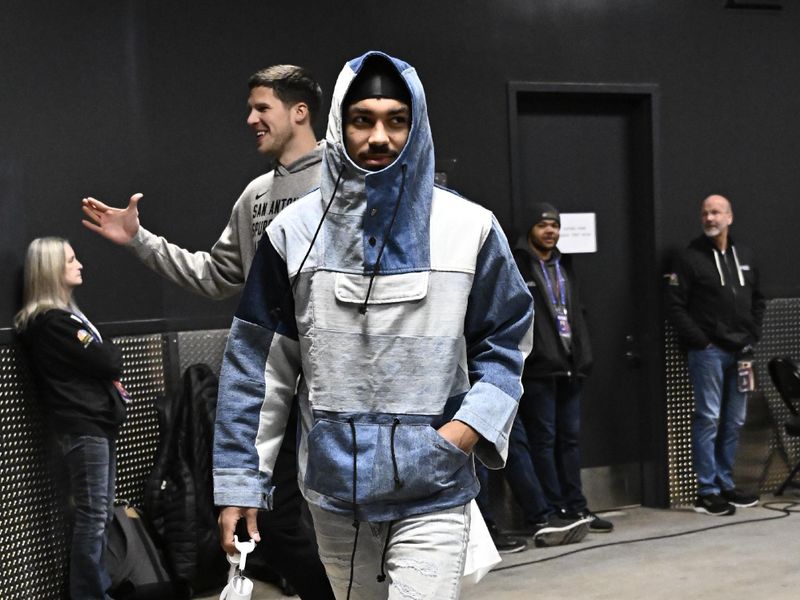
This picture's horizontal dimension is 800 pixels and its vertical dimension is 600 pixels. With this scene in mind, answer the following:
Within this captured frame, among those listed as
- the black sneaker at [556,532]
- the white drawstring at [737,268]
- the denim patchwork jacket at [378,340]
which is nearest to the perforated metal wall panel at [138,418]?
the black sneaker at [556,532]

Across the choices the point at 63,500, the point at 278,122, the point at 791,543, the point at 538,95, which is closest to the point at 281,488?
the point at 278,122

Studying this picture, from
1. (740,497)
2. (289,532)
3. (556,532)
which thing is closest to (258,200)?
(289,532)

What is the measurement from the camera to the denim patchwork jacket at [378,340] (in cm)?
277

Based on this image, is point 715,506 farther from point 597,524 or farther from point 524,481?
point 524,481

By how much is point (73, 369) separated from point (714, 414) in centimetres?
399

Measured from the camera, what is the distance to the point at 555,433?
7328 mm

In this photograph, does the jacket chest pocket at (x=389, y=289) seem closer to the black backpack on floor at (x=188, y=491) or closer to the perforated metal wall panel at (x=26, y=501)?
the perforated metal wall panel at (x=26, y=501)

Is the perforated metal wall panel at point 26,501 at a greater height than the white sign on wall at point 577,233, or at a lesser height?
lesser

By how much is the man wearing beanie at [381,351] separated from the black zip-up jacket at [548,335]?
4246 mm

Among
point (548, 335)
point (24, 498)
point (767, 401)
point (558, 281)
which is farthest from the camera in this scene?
point (767, 401)

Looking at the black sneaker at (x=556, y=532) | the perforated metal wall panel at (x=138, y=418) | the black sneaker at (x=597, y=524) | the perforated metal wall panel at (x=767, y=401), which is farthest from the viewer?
the perforated metal wall panel at (x=767, y=401)

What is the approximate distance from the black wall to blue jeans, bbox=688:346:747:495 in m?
0.81

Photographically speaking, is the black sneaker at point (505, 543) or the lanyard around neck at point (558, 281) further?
the lanyard around neck at point (558, 281)

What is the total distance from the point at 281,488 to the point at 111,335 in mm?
2670
